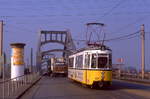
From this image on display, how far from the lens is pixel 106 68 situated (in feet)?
88.5

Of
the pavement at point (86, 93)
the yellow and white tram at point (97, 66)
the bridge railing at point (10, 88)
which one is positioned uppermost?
the yellow and white tram at point (97, 66)

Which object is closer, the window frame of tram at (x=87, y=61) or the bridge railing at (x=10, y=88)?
the bridge railing at (x=10, y=88)

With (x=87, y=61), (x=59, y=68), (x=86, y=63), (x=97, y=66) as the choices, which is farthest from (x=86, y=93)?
(x=59, y=68)

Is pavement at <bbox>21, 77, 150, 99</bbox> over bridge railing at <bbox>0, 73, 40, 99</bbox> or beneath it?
beneath

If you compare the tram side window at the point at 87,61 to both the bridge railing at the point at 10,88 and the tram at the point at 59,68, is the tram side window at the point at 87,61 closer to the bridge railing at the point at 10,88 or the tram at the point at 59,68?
the bridge railing at the point at 10,88

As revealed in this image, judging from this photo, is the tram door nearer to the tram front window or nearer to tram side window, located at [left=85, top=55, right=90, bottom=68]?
tram side window, located at [left=85, top=55, right=90, bottom=68]

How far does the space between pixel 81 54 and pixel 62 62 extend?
32.6m

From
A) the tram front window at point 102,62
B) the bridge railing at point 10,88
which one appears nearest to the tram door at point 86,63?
the tram front window at point 102,62

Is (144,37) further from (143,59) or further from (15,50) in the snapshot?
(15,50)

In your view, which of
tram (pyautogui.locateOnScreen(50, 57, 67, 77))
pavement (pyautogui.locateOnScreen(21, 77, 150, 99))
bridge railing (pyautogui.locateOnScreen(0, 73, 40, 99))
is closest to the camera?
bridge railing (pyautogui.locateOnScreen(0, 73, 40, 99))

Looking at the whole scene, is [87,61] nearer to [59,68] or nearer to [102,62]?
[102,62]

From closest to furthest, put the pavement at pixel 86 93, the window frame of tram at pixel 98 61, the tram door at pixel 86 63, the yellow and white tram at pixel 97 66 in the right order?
the pavement at pixel 86 93
the yellow and white tram at pixel 97 66
the window frame of tram at pixel 98 61
the tram door at pixel 86 63

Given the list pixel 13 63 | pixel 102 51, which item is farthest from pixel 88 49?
pixel 13 63

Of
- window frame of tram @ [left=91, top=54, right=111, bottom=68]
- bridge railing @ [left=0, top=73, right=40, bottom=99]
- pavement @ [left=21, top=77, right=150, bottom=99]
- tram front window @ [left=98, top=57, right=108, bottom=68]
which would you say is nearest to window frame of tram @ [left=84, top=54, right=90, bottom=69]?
window frame of tram @ [left=91, top=54, right=111, bottom=68]
